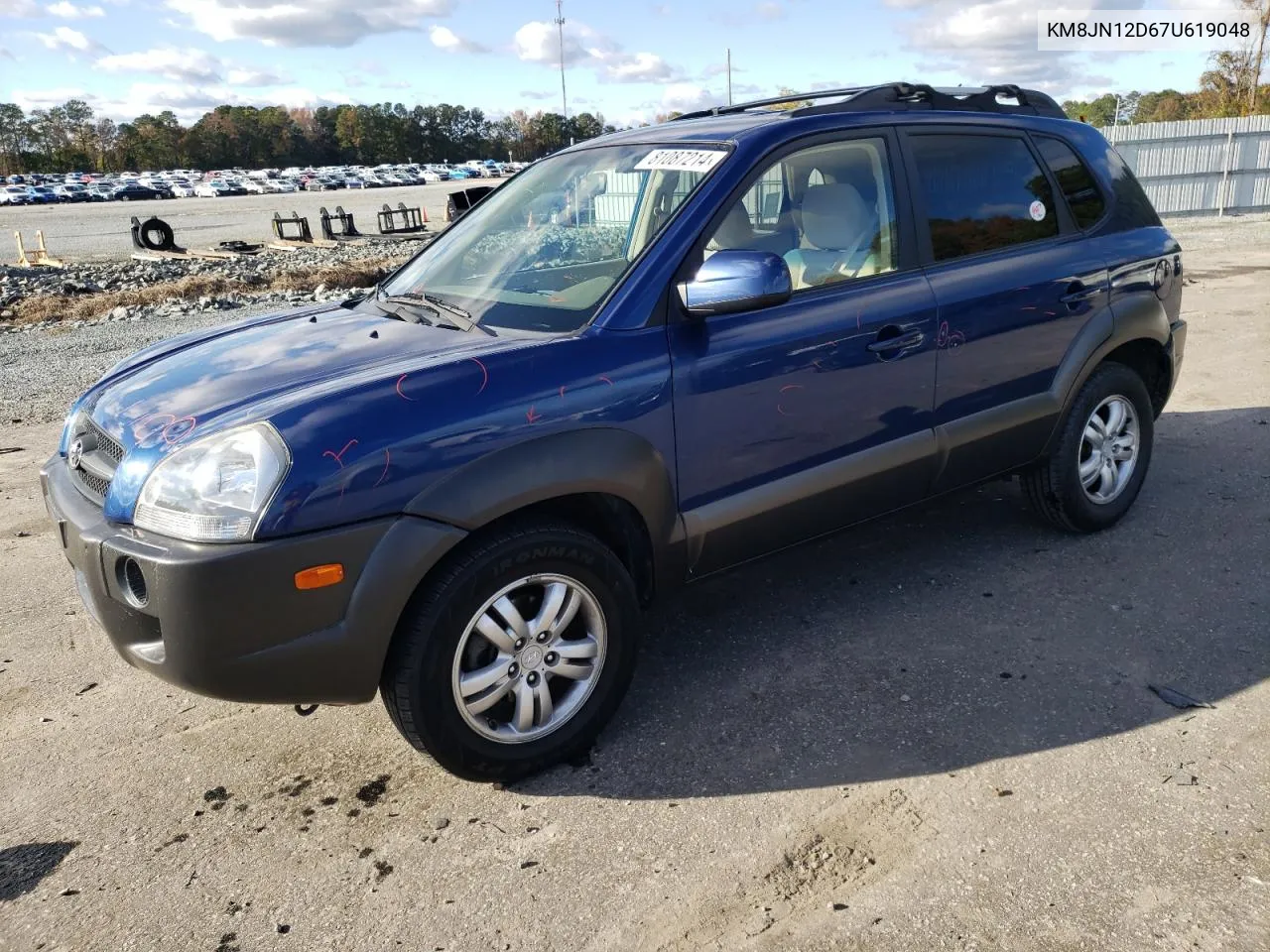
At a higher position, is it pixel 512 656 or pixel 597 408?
pixel 597 408

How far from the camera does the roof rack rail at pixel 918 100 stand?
3.86 m

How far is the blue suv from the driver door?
0.04ft

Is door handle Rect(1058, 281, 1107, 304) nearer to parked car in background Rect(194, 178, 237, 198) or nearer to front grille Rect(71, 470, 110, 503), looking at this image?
front grille Rect(71, 470, 110, 503)

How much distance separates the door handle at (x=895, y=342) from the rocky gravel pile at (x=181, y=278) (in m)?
6.35

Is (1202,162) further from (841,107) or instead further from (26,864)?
(26,864)

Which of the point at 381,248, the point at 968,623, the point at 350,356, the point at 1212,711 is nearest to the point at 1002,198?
the point at 968,623

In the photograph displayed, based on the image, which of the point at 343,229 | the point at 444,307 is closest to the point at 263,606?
the point at 444,307

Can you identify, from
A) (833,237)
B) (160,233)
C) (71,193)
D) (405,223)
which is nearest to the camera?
(833,237)

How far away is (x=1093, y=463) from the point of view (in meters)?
4.62

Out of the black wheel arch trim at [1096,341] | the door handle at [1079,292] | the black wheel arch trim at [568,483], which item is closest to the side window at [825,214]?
the black wheel arch trim at [568,483]

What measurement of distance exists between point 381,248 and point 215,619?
23.1 m

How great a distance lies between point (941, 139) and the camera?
397 centimetres

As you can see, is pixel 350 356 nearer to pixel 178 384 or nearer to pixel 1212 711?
pixel 178 384

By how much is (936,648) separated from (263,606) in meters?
2.42
